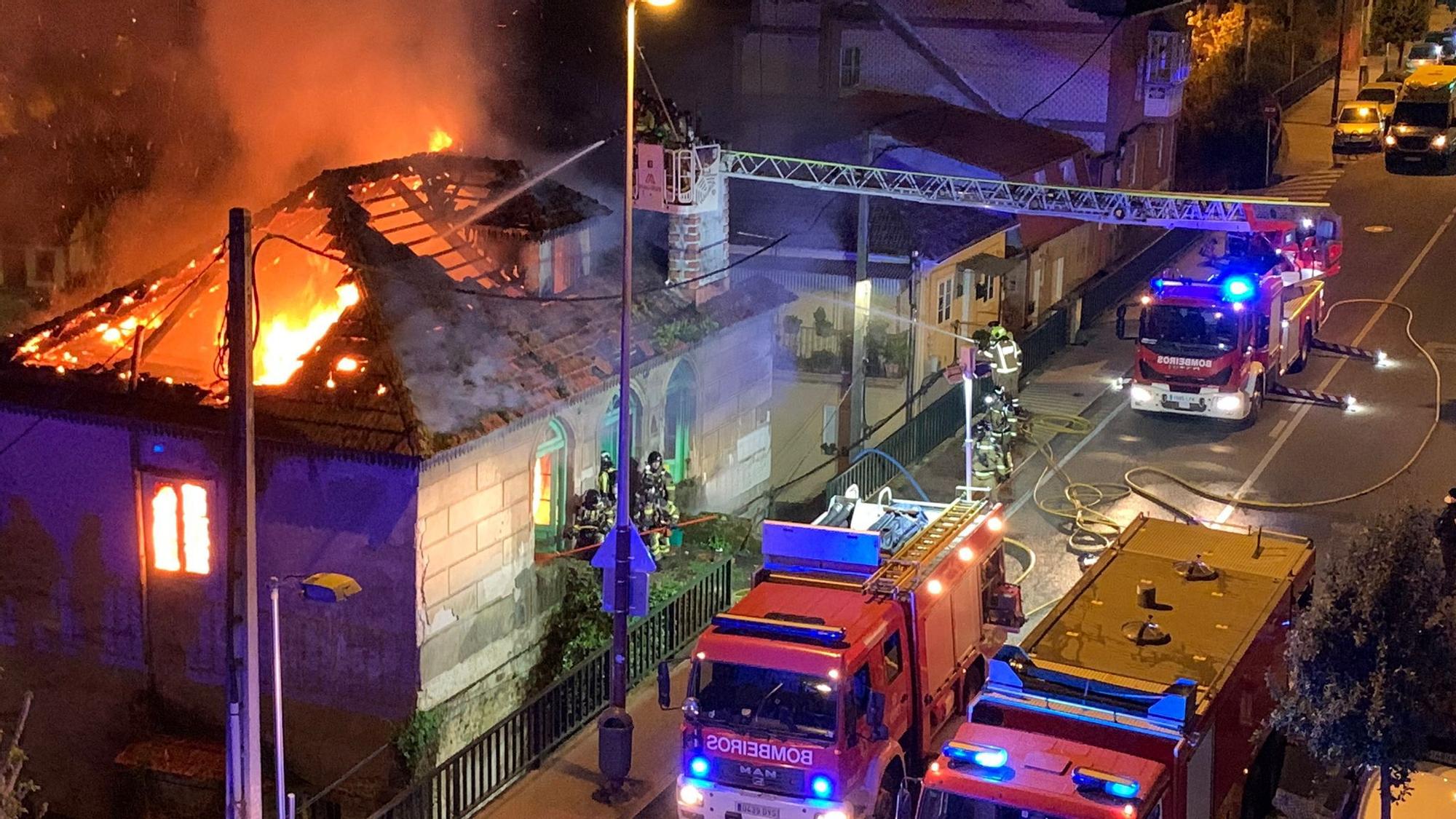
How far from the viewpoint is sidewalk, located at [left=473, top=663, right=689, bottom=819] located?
52.7ft

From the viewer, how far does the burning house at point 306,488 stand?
17234 millimetres

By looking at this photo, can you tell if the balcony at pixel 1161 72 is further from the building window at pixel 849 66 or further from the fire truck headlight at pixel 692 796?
the fire truck headlight at pixel 692 796

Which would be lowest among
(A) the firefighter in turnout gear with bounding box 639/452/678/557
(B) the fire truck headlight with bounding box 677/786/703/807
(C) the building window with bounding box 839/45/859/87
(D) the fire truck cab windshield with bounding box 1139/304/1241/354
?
(B) the fire truck headlight with bounding box 677/786/703/807

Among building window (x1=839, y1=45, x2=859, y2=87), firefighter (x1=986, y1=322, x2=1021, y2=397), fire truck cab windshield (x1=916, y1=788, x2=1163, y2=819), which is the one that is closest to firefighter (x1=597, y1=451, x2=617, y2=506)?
firefighter (x1=986, y1=322, x2=1021, y2=397)

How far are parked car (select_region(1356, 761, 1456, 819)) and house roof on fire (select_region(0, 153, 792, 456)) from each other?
920 cm

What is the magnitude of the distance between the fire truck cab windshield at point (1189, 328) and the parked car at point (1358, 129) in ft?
81.2

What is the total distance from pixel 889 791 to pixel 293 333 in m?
8.83

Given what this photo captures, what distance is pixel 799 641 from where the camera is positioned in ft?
44.5

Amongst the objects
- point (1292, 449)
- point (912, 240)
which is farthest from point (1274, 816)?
point (912, 240)

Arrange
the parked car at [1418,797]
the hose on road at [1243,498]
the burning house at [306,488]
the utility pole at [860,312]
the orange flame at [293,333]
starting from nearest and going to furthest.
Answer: the parked car at [1418,797], the burning house at [306,488], the orange flame at [293,333], the hose on road at [1243,498], the utility pole at [860,312]

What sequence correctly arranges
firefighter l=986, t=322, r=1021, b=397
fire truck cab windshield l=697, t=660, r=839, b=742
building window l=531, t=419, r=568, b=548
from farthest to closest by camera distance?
1. firefighter l=986, t=322, r=1021, b=397
2. building window l=531, t=419, r=568, b=548
3. fire truck cab windshield l=697, t=660, r=839, b=742

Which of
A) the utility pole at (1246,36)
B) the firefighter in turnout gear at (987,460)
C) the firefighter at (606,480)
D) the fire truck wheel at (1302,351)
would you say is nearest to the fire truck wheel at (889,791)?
the firefighter at (606,480)

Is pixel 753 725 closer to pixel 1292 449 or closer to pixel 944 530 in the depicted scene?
pixel 944 530

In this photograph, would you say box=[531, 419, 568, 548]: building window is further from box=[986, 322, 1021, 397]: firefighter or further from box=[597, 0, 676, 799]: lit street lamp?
box=[986, 322, 1021, 397]: firefighter
